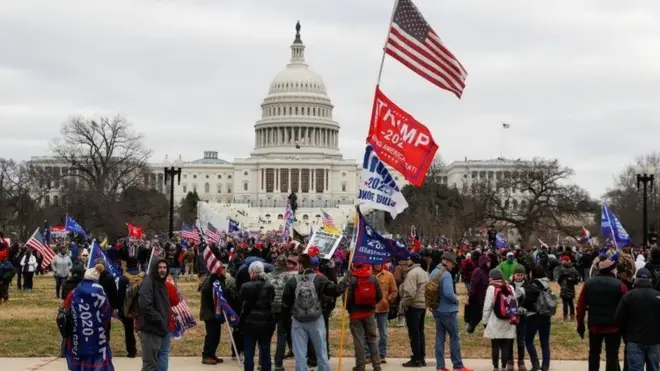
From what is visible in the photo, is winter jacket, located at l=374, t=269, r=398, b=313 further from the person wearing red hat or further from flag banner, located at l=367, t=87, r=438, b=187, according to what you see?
the person wearing red hat

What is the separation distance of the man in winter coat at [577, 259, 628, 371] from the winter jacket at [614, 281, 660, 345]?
0.49 meters

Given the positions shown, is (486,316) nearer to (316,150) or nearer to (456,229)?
(456,229)

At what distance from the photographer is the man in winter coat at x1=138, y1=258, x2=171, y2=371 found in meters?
11.7

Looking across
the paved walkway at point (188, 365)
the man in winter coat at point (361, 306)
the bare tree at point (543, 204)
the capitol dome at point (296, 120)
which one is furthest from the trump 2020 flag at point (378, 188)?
the capitol dome at point (296, 120)

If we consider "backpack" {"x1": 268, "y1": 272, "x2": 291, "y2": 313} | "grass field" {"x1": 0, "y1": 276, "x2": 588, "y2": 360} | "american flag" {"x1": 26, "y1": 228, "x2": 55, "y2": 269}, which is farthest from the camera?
"american flag" {"x1": 26, "y1": 228, "x2": 55, "y2": 269}

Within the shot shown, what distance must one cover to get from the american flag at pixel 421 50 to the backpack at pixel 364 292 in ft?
8.94

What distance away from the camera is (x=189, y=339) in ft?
59.1

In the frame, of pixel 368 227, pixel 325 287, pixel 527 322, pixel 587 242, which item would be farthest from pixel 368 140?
pixel 587 242

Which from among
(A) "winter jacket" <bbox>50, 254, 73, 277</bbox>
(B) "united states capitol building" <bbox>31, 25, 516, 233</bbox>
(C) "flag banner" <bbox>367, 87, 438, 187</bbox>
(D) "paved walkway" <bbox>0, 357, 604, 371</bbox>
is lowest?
(D) "paved walkway" <bbox>0, 357, 604, 371</bbox>

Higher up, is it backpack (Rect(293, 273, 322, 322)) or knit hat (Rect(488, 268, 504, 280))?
knit hat (Rect(488, 268, 504, 280))

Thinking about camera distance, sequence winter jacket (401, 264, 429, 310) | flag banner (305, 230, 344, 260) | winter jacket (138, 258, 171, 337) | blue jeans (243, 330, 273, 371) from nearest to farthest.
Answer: winter jacket (138, 258, 171, 337) → blue jeans (243, 330, 273, 371) → winter jacket (401, 264, 429, 310) → flag banner (305, 230, 344, 260)

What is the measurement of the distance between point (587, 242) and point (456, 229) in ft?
95.2

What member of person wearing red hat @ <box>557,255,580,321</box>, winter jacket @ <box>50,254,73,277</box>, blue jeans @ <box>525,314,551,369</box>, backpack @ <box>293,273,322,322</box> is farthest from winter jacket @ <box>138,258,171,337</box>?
winter jacket @ <box>50,254,73,277</box>

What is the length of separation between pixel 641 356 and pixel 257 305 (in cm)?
417
